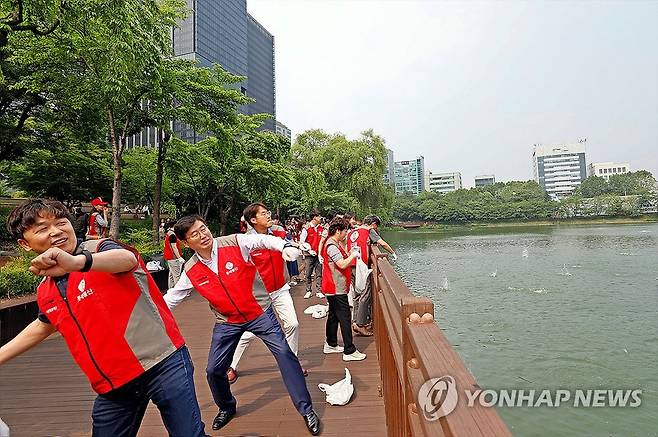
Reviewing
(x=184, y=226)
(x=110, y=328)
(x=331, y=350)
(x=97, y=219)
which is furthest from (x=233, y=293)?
(x=97, y=219)

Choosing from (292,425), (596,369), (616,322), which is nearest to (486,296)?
(616,322)

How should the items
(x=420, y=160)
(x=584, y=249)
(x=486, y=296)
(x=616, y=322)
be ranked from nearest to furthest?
1. (x=616, y=322)
2. (x=486, y=296)
3. (x=584, y=249)
4. (x=420, y=160)

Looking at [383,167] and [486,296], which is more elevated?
[383,167]

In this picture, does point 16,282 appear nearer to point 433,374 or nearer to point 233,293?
point 233,293

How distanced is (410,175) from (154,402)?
144 m

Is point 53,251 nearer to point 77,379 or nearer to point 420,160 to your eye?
point 77,379

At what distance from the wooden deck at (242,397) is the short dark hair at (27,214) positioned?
6.55ft

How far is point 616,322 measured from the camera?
365 inches

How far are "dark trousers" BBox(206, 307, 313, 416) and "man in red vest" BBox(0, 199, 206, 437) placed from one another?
2.95 ft

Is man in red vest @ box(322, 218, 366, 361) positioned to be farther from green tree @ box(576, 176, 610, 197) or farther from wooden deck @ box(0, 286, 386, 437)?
green tree @ box(576, 176, 610, 197)

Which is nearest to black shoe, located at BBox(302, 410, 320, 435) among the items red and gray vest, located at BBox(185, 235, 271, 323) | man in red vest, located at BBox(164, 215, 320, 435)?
man in red vest, located at BBox(164, 215, 320, 435)

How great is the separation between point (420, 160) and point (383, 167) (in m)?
120

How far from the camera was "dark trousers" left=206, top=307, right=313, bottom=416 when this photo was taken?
113 inches

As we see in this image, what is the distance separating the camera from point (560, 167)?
415ft
